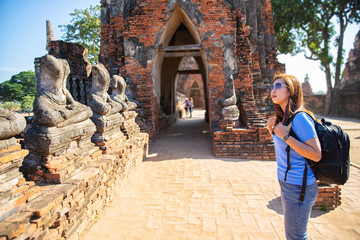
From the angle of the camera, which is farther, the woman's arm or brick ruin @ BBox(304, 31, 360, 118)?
brick ruin @ BBox(304, 31, 360, 118)

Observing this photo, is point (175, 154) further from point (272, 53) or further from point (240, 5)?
point (272, 53)

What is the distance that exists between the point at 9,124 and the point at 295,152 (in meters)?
2.30

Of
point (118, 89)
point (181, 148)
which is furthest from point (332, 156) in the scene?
point (181, 148)

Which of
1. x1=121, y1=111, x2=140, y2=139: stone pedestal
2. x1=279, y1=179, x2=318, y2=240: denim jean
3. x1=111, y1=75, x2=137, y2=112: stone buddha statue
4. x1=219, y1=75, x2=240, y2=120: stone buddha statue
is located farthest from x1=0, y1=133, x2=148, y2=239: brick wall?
x1=219, y1=75, x2=240, y2=120: stone buddha statue

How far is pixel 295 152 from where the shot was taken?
156 centimetres

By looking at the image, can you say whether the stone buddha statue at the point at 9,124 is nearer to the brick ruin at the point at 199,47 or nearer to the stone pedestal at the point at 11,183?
the stone pedestal at the point at 11,183

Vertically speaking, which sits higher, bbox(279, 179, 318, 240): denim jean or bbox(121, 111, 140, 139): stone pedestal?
bbox(121, 111, 140, 139): stone pedestal

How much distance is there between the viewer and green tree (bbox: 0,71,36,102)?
23.5m

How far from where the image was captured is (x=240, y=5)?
21.9 ft

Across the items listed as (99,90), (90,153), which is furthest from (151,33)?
(90,153)

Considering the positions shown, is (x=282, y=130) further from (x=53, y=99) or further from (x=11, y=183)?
(x=53, y=99)

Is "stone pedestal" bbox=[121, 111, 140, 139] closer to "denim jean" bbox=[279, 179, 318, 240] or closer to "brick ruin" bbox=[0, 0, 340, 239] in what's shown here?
"brick ruin" bbox=[0, 0, 340, 239]

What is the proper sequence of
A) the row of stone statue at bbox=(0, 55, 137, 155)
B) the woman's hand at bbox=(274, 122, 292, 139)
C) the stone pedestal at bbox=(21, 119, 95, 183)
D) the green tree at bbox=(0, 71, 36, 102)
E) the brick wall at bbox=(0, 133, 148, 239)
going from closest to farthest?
the woman's hand at bbox=(274, 122, 292, 139), the brick wall at bbox=(0, 133, 148, 239), the row of stone statue at bbox=(0, 55, 137, 155), the stone pedestal at bbox=(21, 119, 95, 183), the green tree at bbox=(0, 71, 36, 102)

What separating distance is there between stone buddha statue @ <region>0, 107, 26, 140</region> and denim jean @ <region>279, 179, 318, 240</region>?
7.37 ft
